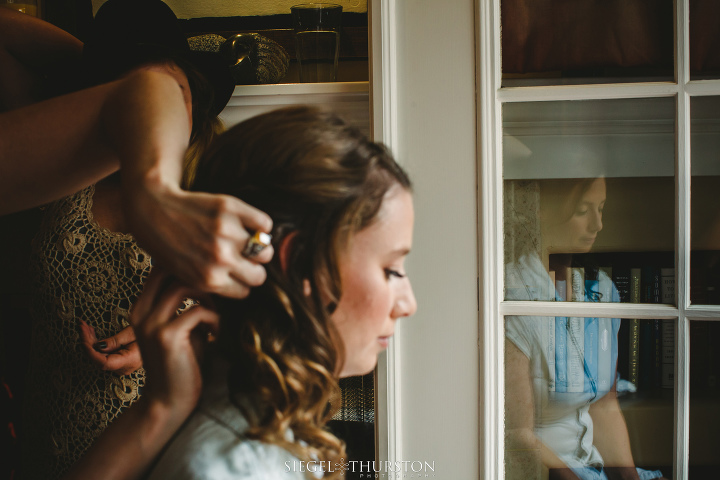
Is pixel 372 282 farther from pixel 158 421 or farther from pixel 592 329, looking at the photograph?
pixel 592 329

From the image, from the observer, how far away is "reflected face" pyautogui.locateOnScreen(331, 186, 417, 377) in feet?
2.28

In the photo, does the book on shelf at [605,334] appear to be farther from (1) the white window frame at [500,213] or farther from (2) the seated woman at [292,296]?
(2) the seated woman at [292,296]

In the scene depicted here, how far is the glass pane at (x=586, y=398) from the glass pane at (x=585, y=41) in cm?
61

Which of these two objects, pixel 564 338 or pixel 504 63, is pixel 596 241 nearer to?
pixel 564 338

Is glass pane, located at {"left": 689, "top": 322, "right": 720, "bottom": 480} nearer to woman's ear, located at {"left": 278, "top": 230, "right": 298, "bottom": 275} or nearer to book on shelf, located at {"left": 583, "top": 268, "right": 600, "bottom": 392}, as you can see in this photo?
book on shelf, located at {"left": 583, "top": 268, "right": 600, "bottom": 392}

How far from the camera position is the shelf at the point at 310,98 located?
136 centimetres

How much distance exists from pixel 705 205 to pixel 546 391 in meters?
0.60

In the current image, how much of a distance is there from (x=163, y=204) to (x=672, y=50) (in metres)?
1.27

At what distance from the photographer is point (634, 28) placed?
124 centimetres

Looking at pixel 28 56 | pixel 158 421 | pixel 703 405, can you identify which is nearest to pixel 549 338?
pixel 703 405

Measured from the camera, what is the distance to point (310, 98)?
138cm

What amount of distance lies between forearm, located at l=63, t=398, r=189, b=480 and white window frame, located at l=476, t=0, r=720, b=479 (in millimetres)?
835

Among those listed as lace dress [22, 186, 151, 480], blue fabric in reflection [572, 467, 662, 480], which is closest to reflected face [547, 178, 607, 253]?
blue fabric in reflection [572, 467, 662, 480]

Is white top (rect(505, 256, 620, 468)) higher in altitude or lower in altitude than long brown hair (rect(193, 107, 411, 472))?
lower
